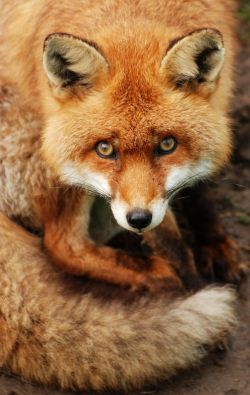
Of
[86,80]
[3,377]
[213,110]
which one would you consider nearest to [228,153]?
[213,110]

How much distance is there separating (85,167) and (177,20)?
3.40ft

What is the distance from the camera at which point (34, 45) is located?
408cm

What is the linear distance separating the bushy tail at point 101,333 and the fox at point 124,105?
1.35 feet

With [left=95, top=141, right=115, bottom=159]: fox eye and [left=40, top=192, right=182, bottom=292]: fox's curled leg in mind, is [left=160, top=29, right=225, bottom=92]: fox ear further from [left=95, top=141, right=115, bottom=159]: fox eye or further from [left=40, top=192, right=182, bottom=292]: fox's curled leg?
[left=40, top=192, right=182, bottom=292]: fox's curled leg

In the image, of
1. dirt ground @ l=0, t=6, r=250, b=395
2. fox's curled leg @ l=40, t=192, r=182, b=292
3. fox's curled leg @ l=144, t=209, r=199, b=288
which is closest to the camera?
dirt ground @ l=0, t=6, r=250, b=395

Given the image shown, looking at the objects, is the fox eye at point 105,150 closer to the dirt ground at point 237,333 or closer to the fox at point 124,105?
the fox at point 124,105

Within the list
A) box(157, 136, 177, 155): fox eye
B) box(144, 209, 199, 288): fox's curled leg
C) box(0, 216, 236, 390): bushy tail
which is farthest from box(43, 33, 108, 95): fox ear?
box(144, 209, 199, 288): fox's curled leg

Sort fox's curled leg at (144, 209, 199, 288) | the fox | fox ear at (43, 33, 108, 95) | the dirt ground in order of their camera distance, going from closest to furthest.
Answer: fox ear at (43, 33, 108, 95) < the fox < the dirt ground < fox's curled leg at (144, 209, 199, 288)

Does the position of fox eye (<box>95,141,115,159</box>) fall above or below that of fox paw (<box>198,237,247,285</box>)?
above

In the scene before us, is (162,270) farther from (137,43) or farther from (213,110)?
(137,43)

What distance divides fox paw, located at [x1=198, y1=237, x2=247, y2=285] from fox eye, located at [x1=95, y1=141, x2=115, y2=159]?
4.86ft

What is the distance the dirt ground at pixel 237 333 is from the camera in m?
3.80

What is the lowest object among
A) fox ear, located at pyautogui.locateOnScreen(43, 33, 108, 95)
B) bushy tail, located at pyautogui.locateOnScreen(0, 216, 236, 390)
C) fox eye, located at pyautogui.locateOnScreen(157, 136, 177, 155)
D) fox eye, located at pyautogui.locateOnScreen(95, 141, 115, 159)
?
bushy tail, located at pyautogui.locateOnScreen(0, 216, 236, 390)

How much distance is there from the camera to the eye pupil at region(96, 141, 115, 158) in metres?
3.57
